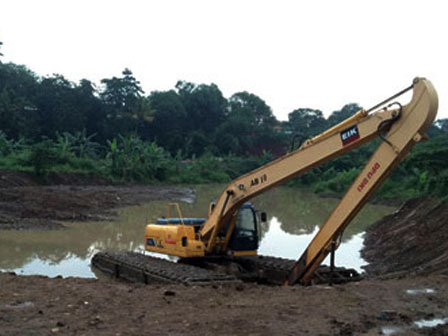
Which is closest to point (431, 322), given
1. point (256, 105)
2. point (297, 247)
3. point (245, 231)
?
point (245, 231)

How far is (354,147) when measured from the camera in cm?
885

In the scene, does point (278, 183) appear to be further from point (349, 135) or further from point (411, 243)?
point (411, 243)

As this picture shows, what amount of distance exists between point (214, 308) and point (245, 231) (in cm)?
408

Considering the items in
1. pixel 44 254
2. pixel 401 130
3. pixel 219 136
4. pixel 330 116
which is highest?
pixel 330 116

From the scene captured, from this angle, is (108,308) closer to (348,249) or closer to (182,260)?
(182,260)

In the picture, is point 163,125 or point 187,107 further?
point 187,107

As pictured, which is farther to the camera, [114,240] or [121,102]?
[121,102]

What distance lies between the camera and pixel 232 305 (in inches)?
312

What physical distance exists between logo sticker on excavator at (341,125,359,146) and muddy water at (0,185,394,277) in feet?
24.4

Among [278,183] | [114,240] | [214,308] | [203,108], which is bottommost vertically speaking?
[214,308]

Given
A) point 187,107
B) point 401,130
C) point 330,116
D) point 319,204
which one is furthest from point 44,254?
point 330,116

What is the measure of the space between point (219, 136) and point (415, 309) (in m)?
67.6

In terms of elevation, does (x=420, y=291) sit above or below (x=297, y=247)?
below

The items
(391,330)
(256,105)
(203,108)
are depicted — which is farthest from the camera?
(256,105)
